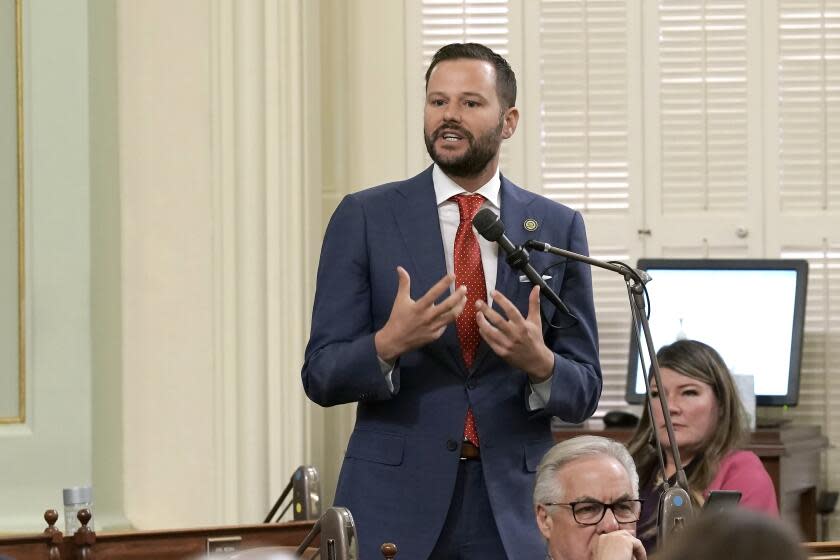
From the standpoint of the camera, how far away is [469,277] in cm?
305

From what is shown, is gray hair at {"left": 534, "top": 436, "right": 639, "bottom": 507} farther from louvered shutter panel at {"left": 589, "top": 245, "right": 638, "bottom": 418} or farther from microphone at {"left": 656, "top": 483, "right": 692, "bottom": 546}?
louvered shutter panel at {"left": 589, "top": 245, "right": 638, "bottom": 418}

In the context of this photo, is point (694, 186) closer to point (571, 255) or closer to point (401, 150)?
point (401, 150)

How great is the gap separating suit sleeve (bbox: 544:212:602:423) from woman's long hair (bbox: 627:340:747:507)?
3.81 feet

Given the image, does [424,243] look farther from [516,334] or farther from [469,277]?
[516,334]

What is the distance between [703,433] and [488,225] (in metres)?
1.66

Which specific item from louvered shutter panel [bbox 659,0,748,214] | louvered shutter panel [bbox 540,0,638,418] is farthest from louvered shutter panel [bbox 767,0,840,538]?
louvered shutter panel [bbox 540,0,638,418]

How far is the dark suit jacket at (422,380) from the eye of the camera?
2.92 metres

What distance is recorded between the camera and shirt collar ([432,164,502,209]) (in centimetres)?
310

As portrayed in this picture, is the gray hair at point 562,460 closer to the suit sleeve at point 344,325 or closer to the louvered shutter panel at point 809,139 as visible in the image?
the suit sleeve at point 344,325

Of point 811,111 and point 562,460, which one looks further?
point 811,111

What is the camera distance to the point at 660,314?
17.9 ft

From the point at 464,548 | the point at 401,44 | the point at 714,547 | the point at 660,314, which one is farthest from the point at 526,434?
the point at 401,44

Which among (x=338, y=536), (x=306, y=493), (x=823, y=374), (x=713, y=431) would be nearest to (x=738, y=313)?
(x=823, y=374)

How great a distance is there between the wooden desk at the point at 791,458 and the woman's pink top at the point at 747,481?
25.6 inches
